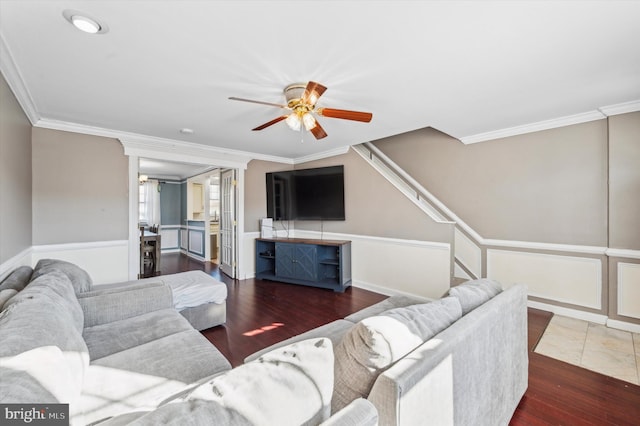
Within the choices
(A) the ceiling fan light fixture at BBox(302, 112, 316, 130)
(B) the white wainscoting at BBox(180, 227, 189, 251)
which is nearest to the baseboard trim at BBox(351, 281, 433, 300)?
(A) the ceiling fan light fixture at BBox(302, 112, 316, 130)

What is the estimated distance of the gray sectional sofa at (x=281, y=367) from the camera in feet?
2.34

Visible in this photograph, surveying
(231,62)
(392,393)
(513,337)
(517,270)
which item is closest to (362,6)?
(231,62)

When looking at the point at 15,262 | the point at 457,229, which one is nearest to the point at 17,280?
the point at 15,262

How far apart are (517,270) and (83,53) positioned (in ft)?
16.1

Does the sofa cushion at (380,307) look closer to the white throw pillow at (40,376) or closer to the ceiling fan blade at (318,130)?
the white throw pillow at (40,376)

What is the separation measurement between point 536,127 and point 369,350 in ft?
12.4

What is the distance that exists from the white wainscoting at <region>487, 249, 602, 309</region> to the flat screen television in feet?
7.95

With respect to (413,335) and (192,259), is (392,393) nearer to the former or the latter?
(413,335)

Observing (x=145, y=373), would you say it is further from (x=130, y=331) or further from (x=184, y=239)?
(x=184, y=239)

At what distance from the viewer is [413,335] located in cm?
108

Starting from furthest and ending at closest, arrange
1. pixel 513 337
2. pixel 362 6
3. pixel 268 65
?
pixel 268 65 < pixel 513 337 < pixel 362 6

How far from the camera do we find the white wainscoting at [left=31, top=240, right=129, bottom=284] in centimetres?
328

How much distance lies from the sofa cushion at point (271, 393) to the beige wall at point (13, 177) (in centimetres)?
253

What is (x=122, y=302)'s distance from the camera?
211cm
